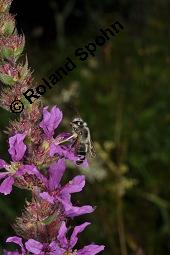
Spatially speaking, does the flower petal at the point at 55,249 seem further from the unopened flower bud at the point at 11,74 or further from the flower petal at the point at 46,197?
the unopened flower bud at the point at 11,74

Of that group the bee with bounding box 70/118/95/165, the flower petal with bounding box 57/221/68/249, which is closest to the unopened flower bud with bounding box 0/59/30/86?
the bee with bounding box 70/118/95/165

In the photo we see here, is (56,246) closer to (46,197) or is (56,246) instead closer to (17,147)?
(46,197)

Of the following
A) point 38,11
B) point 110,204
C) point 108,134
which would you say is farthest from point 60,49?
point 110,204

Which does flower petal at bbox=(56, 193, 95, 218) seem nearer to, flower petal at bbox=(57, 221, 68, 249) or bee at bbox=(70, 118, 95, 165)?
flower petal at bbox=(57, 221, 68, 249)

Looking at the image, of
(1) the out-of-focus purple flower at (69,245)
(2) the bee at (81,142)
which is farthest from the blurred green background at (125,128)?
(1) the out-of-focus purple flower at (69,245)

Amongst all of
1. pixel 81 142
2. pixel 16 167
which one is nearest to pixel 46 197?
pixel 16 167

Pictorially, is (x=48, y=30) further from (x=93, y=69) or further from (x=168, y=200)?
(x=168, y=200)
